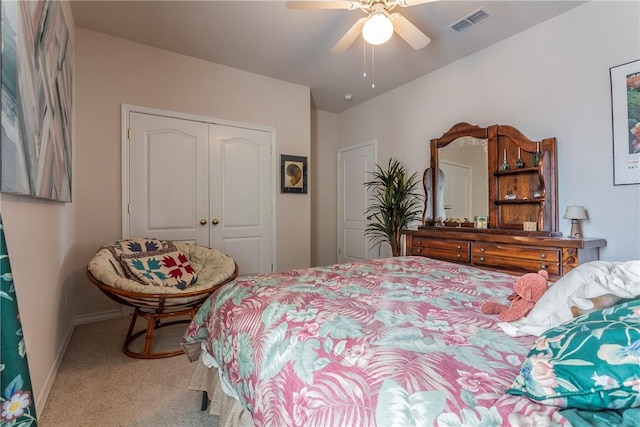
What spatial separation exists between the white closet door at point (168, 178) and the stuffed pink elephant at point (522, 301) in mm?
3046

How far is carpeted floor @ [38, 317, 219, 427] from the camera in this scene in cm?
153

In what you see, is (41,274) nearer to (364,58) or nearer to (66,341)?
(66,341)

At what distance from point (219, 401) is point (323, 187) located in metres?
3.95

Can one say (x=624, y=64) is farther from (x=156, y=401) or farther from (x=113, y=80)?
(x=113, y=80)

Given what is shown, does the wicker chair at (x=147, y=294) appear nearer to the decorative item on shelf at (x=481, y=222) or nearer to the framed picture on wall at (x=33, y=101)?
the framed picture on wall at (x=33, y=101)

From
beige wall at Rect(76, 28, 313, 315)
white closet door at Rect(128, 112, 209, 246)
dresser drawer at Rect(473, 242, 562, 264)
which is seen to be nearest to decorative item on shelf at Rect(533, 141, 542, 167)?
dresser drawer at Rect(473, 242, 562, 264)

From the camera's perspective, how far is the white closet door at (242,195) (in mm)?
3555

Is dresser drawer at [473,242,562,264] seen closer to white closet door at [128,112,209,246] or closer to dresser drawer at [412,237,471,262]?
dresser drawer at [412,237,471,262]

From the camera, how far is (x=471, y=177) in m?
3.14

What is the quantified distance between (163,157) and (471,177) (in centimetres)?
324

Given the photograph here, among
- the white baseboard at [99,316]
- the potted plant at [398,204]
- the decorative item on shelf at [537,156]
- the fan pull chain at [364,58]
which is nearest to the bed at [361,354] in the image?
the decorative item on shelf at [537,156]

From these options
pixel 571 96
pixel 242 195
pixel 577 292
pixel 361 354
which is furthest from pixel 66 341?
pixel 571 96

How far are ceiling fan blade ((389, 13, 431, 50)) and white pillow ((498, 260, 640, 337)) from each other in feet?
6.20

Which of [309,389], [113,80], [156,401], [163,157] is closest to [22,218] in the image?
[156,401]
